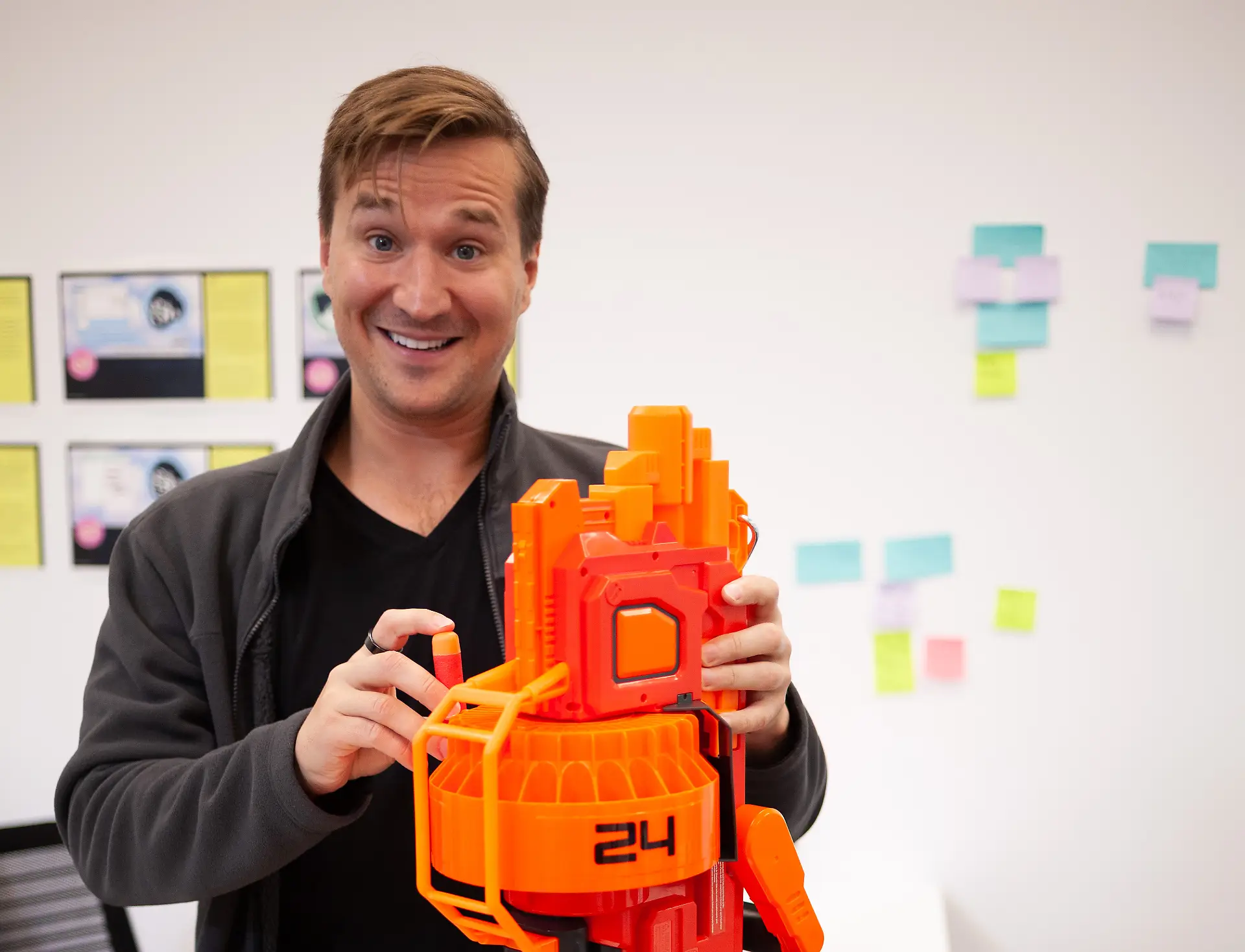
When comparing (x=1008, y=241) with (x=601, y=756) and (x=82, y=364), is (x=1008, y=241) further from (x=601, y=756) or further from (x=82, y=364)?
(x=82, y=364)

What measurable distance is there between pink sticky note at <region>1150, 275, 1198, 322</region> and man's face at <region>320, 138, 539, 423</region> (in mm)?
1403

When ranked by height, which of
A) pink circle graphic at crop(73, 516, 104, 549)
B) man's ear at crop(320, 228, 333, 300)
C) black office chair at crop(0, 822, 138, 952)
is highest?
man's ear at crop(320, 228, 333, 300)

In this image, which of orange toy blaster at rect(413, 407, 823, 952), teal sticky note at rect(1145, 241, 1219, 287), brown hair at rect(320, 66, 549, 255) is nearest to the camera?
orange toy blaster at rect(413, 407, 823, 952)

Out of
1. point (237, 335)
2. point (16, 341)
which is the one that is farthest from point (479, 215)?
point (16, 341)

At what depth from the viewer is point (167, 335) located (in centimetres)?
210

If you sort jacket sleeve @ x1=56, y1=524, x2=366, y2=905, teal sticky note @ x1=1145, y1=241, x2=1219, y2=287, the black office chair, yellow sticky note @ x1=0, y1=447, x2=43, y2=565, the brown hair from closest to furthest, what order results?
jacket sleeve @ x1=56, y1=524, x2=366, y2=905, the brown hair, the black office chair, teal sticky note @ x1=1145, y1=241, x2=1219, y2=287, yellow sticky note @ x1=0, y1=447, x2=43, y2=565

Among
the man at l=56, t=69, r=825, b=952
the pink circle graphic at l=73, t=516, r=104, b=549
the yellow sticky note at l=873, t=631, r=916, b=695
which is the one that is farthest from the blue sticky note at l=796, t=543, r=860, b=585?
the pink circle graphic at l=73, t=516, r=104, b=549

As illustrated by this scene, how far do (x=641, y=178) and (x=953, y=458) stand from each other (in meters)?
0.84

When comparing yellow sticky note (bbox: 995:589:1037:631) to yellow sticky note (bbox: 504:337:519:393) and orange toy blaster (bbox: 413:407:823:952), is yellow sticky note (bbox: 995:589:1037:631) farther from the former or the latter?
orange toy blaster (bbox: 413:407:823:952)

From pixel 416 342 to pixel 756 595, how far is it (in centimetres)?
51

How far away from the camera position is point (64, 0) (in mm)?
2068

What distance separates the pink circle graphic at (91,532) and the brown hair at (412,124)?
1298 mm

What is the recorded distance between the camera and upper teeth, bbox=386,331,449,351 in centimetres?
111

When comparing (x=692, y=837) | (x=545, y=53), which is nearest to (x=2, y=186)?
(x=545, y=53)
